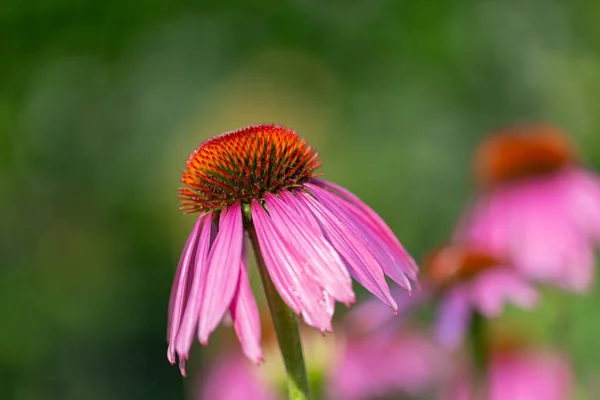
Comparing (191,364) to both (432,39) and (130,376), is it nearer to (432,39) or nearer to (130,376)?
(130,376)

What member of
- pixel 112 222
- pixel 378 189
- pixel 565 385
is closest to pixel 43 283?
Answer: pixel 112 222

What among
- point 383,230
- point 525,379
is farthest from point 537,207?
point 383,230

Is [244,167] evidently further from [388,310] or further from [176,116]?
[176,116]

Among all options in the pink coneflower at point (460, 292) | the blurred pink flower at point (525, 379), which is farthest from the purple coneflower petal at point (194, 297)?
the blurred pink flower at point (525, 379)

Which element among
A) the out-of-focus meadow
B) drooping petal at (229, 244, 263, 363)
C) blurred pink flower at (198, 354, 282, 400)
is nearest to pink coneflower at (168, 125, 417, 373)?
drooping petal at (229, 244, 263, 363)

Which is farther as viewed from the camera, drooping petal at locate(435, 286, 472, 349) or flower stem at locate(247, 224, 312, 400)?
drooping petal at locate(435, 286, 472, 349)

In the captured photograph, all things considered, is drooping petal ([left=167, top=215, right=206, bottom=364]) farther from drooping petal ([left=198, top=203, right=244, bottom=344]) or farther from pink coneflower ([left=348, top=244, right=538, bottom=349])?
pink coneflower ([left=348, top=244, right=538, bottom=349])
